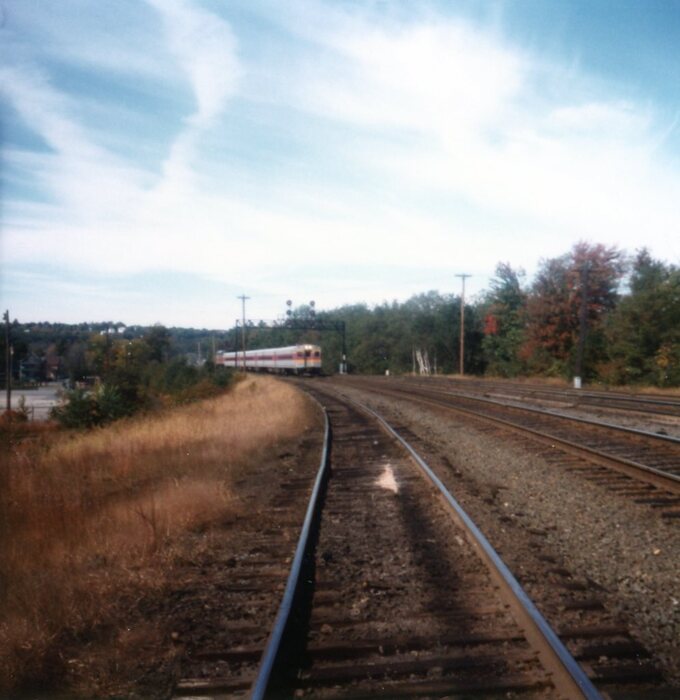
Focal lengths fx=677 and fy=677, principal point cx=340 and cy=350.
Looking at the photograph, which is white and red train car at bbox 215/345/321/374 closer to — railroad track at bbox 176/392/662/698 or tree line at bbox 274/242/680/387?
tree line at bbox 274/242/680/387

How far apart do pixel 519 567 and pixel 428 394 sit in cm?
2676

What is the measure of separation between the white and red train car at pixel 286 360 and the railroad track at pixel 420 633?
187 ft

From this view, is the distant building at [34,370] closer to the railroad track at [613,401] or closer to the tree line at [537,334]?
the tree line at [537,334]

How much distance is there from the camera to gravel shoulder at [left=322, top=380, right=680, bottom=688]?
4961 millimetres

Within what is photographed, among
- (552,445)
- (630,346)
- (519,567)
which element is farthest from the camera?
(630,346)

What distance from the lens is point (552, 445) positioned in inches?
529

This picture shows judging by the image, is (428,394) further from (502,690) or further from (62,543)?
(502,690)

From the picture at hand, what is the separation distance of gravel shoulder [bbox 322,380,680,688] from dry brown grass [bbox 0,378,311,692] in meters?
3.36

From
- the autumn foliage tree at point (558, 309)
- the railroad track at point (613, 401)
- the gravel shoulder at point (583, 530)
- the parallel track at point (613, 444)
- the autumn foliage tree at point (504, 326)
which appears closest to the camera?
the gravel shoulder at point (583, 530)

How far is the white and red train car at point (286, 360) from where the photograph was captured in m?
64.2

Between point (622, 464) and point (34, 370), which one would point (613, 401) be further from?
point (34, 370)

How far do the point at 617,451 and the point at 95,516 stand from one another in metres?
9.07

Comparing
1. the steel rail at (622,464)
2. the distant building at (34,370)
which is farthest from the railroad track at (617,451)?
the distant building at (34,370)

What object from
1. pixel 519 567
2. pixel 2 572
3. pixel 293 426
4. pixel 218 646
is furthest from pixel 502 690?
pixel 293 426
